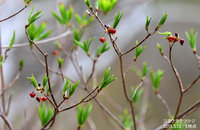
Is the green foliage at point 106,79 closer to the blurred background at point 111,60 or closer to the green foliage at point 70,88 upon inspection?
the green foliage at point 70,88

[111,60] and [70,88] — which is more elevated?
[70,88]

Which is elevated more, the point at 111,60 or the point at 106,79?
the point at 106,79

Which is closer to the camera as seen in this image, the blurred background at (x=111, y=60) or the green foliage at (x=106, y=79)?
the green foliage at (x=106, y=79)

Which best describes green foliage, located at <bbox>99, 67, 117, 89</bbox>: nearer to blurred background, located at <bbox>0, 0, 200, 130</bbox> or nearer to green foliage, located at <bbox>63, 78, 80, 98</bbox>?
green foliage, located at <bbox>63, 78, 80, 98</bbox>

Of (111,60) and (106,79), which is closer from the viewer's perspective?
(106,79)

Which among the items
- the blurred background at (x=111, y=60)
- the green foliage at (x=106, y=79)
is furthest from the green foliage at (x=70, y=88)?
the blurred background at (x=111, y=60)

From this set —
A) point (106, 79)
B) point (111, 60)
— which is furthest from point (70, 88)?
point (111, 60)

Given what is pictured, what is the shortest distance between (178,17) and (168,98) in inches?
48.3

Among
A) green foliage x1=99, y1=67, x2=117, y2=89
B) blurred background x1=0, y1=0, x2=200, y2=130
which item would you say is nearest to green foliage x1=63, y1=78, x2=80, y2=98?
green foliage x1=99, y1=67, x2=117, y2=89

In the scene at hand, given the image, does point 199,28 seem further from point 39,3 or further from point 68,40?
point 68,40

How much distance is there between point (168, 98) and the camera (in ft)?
11.2

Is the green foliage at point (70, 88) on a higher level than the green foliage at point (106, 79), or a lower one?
higher

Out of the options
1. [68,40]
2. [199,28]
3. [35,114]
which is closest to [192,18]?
[199,28]

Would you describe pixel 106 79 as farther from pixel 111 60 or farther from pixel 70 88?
pixel 111 60
